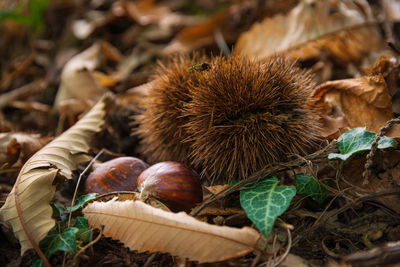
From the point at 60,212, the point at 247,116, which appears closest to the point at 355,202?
the point at 247,116

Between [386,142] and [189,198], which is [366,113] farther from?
[189,198]

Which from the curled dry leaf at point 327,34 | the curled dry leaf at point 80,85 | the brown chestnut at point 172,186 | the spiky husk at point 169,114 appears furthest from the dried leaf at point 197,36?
the brown chestnut at point 172,186

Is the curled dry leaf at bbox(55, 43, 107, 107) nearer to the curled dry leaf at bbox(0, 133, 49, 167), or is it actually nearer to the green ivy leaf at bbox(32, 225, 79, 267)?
the curled dry leaf at bbox(0, 133, 49, 167)

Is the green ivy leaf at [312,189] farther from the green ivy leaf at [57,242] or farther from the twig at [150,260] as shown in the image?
the green ivy leaf at [57,242]

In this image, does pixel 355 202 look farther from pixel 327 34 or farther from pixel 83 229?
pixel 327 34

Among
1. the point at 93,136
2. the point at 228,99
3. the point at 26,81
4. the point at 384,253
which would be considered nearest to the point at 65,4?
the point at 26,81

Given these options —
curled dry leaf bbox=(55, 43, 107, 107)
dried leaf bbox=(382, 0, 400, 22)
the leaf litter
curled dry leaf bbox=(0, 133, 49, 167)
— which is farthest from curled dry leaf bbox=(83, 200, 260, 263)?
dried leaf bbox=(382, 0, 400, 22)
